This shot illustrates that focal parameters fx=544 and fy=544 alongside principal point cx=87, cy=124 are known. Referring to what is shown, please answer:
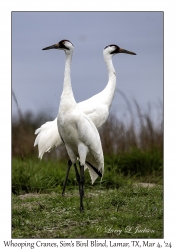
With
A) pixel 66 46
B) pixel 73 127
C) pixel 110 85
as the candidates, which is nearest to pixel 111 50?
A: pixel 110 85

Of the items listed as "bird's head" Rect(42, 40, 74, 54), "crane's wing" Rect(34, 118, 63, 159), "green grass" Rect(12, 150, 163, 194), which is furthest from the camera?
"green grass" Rect(12, 150, 163, 194)

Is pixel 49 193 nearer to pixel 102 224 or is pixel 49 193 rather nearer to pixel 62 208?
pixel 62 208

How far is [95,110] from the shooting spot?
9375 millimetres

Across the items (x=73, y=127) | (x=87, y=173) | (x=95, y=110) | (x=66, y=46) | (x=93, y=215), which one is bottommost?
(x=93, y=215)

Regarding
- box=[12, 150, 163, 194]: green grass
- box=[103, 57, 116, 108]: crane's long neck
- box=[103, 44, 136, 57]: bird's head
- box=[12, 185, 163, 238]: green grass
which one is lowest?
box=[12, 185, 163, 238]: green grass

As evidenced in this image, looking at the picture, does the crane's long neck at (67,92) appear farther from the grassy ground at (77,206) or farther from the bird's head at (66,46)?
the grassy ground at (77,206)

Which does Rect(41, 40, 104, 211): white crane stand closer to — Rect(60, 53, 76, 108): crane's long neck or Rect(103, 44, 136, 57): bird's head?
Rect(60, 53, 76, 108): crane's long neck

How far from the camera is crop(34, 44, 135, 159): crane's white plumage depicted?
30.8 feet

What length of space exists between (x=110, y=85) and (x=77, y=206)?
2.87 metres

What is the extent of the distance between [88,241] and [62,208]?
172cm

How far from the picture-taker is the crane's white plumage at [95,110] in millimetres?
9375

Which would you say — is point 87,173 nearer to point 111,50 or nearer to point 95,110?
point 95,110

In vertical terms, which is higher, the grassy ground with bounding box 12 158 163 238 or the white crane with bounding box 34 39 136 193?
the white crane with bounding box 34 39 136 193

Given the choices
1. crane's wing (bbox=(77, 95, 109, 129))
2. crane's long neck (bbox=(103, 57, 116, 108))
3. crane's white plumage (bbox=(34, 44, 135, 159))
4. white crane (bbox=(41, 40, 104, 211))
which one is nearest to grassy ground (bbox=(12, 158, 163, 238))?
white crane (bbox=(41, 40, 104, 211))
